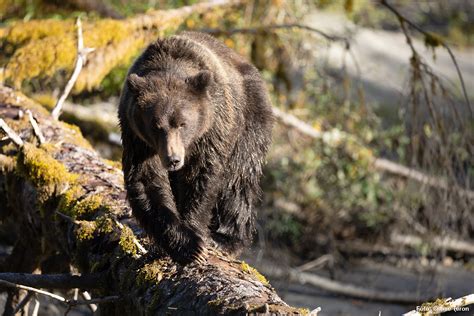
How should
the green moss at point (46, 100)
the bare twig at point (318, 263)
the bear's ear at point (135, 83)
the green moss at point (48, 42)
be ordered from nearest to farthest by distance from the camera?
the bear's ear at point (135, 83) → the green moss at point (48, 42) → the green moss at point (46, 100) → the bare twig at point (318, 263)

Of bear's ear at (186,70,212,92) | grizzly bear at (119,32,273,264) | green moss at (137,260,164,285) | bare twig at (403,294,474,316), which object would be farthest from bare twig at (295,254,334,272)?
bare twig at (403,294,474,316)

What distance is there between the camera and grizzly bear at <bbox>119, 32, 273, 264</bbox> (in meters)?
4.79

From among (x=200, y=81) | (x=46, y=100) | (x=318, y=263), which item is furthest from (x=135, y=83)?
(x=318, y=263)

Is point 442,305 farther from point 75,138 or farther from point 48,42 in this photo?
point 48,42

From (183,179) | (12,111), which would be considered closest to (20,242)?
(12,111)

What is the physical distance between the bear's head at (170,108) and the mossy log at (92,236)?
0.61 m

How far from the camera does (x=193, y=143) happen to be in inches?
207

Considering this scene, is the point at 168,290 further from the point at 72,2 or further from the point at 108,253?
the point at 72,2

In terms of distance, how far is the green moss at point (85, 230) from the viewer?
4816 millimetres

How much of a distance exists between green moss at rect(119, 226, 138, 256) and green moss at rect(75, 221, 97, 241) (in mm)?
238

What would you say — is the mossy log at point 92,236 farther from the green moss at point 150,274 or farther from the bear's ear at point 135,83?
the bear's ear at point 135,83

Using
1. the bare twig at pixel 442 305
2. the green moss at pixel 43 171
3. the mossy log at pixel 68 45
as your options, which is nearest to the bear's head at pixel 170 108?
the green moss at pixel 43 171

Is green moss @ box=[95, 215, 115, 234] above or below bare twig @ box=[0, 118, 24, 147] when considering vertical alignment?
below

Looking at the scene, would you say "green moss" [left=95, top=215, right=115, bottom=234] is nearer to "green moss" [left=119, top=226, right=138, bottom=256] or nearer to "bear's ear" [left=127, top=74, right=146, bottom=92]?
"green moss" [left=119, top=226, right=138, bottom=256]
